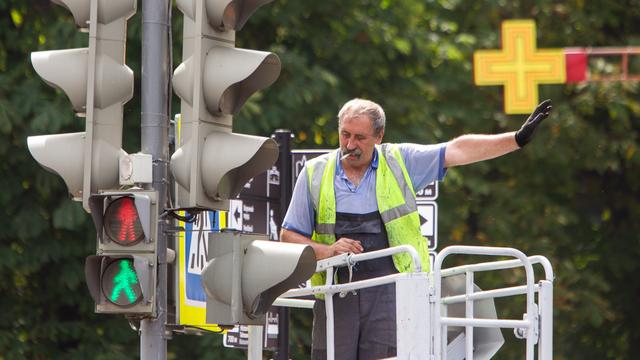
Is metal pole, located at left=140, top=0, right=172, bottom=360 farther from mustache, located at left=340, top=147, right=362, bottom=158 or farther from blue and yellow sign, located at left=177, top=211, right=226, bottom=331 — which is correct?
mustache, located at left=340, top=147, right=362, bottom=158

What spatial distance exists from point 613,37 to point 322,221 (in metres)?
11.2

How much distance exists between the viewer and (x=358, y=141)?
4.71 meters

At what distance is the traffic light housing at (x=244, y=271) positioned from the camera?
3871 mm

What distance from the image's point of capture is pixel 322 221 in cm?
470

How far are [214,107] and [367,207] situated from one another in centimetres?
105

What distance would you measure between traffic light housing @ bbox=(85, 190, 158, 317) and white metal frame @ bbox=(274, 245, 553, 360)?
889 millimetres

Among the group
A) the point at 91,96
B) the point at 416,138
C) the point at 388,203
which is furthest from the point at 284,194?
the point at 416,138

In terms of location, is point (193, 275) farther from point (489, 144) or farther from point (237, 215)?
point (489, 144)

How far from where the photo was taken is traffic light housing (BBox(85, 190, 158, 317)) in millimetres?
3990

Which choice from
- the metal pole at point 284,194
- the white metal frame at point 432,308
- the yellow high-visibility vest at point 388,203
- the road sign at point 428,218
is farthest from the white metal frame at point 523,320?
the road sign at point 428,218

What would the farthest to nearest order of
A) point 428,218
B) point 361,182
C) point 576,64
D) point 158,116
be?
point 576,64, point 428,218, point 361,182, point 158,116

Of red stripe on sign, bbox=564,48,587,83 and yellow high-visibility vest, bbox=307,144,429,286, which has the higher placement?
red stripe on sign, bbox=564,48,587,83

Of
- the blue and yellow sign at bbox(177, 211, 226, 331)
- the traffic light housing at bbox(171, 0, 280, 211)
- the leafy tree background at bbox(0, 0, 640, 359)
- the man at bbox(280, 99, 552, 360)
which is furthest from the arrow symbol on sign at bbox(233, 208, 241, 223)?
the leafy tree background at bbox(0, 0, 640, 359)

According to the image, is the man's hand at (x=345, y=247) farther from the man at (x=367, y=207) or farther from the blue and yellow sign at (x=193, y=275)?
the blue and yellow sign at (x=193, y=275)
